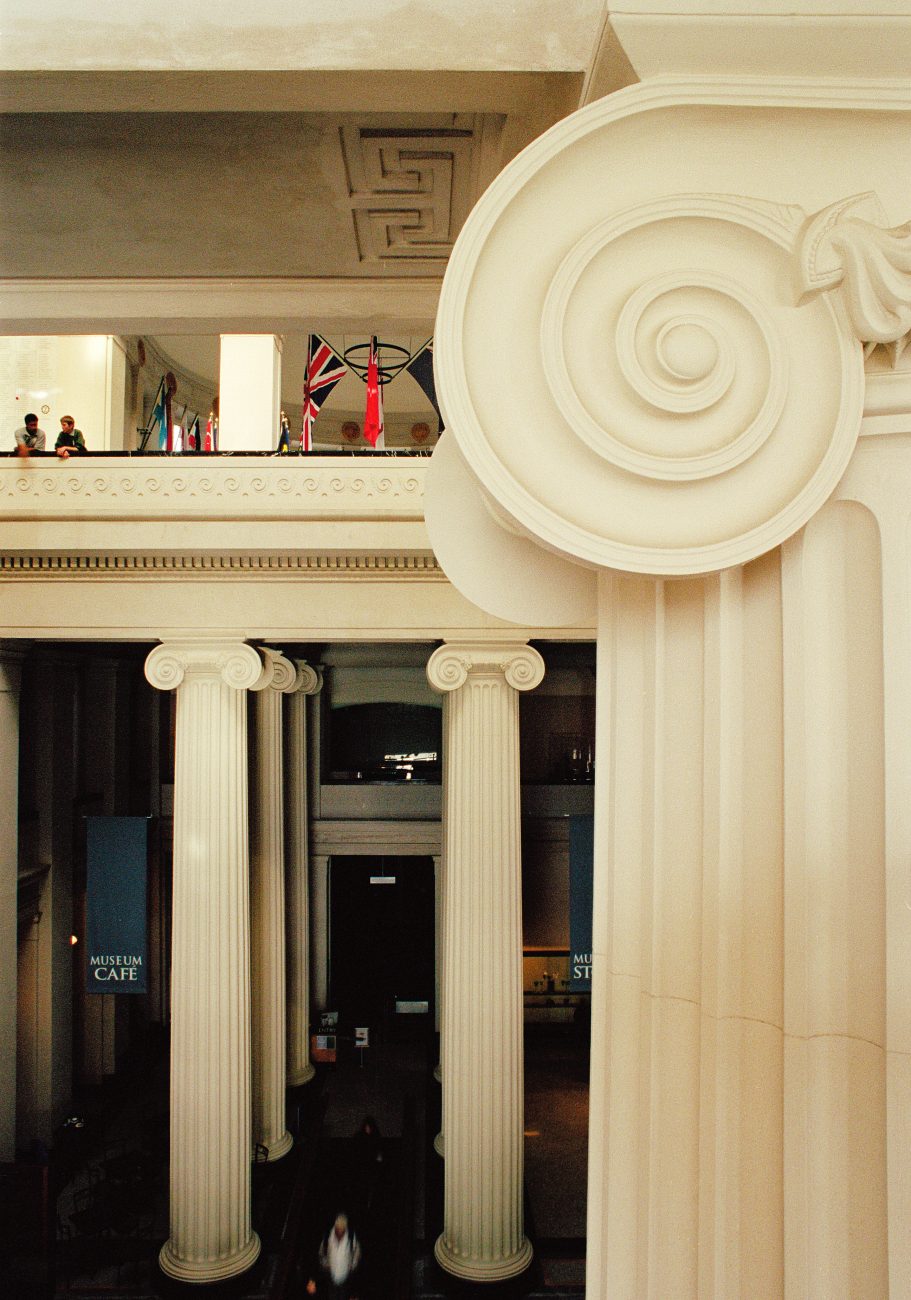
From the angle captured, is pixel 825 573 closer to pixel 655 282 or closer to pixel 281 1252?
pixel 655 282

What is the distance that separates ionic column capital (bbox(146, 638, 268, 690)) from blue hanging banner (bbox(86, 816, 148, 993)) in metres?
2.00

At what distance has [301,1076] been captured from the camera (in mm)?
11945

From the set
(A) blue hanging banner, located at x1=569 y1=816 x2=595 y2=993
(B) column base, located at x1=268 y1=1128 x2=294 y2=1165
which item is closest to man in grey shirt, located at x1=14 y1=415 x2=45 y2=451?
(A) blue hanging banner, located at x1=569 y1=816 x2=595 y2=993

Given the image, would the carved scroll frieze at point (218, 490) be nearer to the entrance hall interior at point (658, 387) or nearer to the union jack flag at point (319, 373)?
the union jack flag at point (319, 373)

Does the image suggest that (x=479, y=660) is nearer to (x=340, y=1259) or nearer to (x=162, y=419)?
(x=340, y=1259)

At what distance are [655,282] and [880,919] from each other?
2.00 feet

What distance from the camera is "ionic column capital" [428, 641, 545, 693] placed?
282 inches

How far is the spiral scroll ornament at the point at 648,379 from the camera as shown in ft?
2.51

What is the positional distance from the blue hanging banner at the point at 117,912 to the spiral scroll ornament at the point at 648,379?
8329mm

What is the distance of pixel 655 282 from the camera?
79 cm

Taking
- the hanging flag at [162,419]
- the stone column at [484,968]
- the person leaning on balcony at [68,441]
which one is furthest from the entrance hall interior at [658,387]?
the hanging flag at [162,419]

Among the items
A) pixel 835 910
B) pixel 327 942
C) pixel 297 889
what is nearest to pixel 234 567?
pixel 297 889

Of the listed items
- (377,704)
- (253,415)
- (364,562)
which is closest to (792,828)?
(364,562)

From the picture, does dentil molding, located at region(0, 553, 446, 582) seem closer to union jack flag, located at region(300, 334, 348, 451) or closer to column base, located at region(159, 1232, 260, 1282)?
union jack flag, located at region(300, 334, 348, 451)
